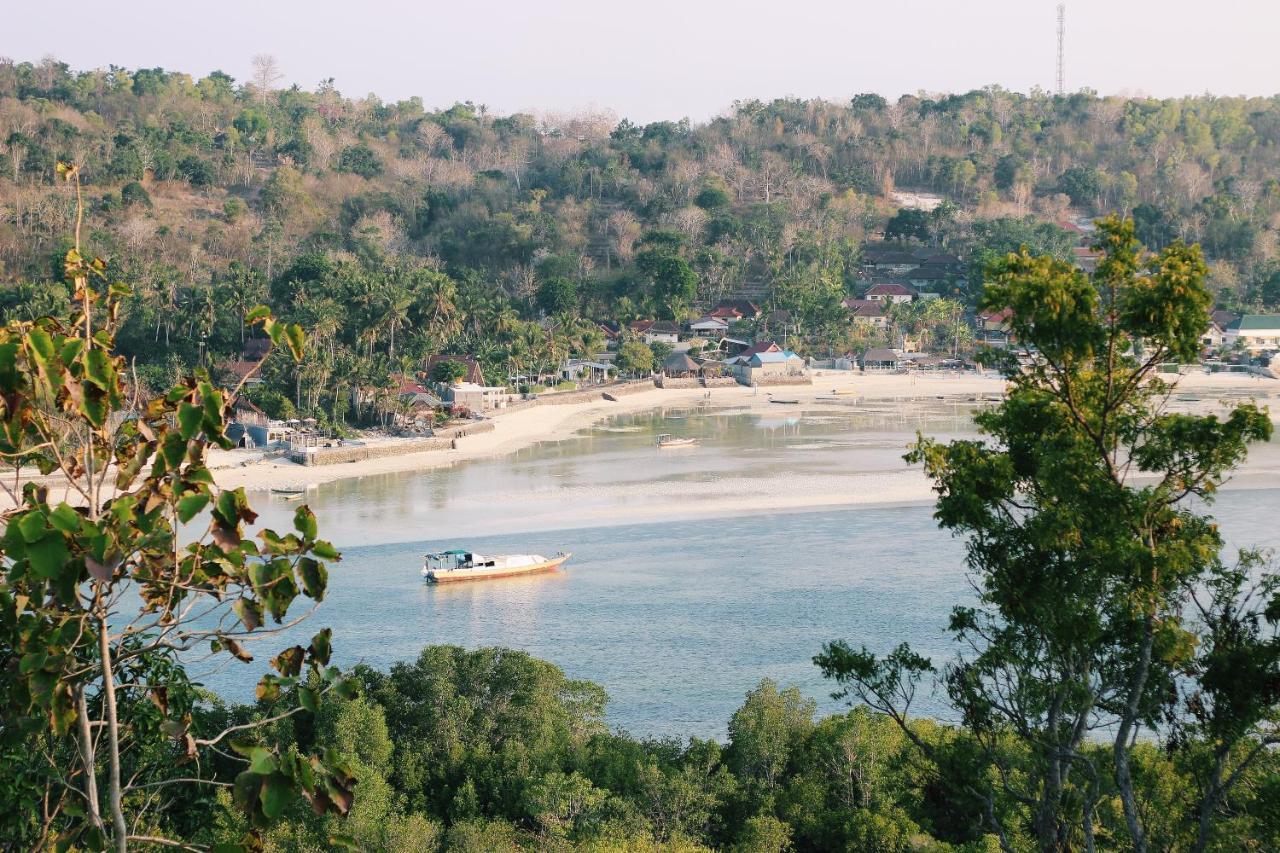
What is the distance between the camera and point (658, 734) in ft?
58.4

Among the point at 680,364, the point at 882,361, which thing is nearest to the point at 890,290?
the point at 882,361

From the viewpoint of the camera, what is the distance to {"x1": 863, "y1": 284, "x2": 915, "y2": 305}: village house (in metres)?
74.2

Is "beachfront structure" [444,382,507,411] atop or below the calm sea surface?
atop

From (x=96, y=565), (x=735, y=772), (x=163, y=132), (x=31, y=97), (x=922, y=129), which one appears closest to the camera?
(x=96, y=565)

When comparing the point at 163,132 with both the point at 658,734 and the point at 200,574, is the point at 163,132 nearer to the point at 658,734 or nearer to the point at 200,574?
the point at 658,734

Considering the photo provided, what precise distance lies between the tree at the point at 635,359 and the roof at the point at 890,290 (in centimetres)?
1780

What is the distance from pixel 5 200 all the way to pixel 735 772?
66045 millimetres

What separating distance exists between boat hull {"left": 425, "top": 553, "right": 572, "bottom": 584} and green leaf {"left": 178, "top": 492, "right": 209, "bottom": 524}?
2344cm

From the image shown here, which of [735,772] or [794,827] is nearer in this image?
[794,827]

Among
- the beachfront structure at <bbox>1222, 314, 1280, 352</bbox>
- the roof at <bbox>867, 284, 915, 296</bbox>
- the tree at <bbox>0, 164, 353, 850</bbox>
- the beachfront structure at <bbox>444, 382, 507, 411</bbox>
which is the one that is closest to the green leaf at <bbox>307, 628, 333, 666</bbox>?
the tree at <bbox>0, 164, 353, 850</bbox>

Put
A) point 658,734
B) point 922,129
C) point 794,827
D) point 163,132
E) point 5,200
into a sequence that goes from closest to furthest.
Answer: point 794,827 < point 658,734 < point 5,200 < point 163,132 < point 922,129

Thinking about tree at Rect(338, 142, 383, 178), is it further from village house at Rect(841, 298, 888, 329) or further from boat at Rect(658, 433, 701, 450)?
boat at Rect(658, 433, 701, 450)

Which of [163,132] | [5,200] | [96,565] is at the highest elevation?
[163,132]

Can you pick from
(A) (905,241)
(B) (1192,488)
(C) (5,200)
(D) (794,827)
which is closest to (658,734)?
(D) (794,827)
